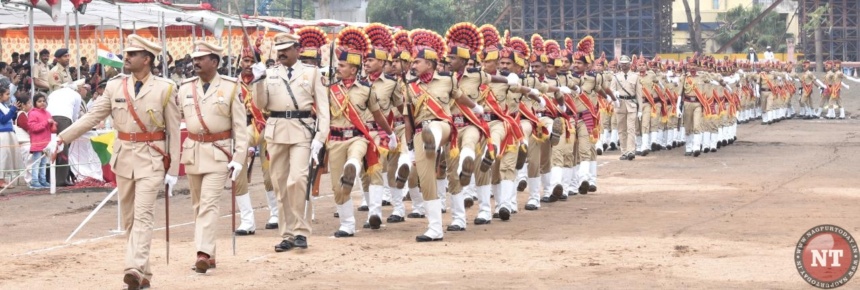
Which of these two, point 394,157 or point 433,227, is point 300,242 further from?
point 394,157

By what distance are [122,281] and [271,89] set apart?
261 centimetres

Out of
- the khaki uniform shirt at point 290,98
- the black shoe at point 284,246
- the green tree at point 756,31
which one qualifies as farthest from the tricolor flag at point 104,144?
the green tree at point 756,31

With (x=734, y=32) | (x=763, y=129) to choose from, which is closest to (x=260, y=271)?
(x=763, y=129)

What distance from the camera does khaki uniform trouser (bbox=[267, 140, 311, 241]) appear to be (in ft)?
45.2

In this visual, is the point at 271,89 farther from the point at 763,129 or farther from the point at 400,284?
the point at 763,129

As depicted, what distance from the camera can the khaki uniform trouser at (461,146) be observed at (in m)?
15.5

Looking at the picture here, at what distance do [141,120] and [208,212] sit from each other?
3.03ft

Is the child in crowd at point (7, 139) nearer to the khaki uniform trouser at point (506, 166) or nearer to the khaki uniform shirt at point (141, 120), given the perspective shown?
the khaki uniform trouser at point (506, 166)

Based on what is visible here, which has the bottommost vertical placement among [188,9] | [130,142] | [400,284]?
[400,284]

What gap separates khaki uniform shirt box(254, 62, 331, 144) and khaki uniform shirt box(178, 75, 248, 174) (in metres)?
1.21

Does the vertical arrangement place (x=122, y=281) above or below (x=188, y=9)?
below

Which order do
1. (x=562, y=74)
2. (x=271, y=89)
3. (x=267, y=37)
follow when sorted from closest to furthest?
(x=271, y=89), (x=562, y=74), (x=267, y=37)

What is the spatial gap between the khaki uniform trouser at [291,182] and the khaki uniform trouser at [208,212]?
1358mm

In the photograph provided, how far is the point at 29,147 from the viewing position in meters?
21.4
